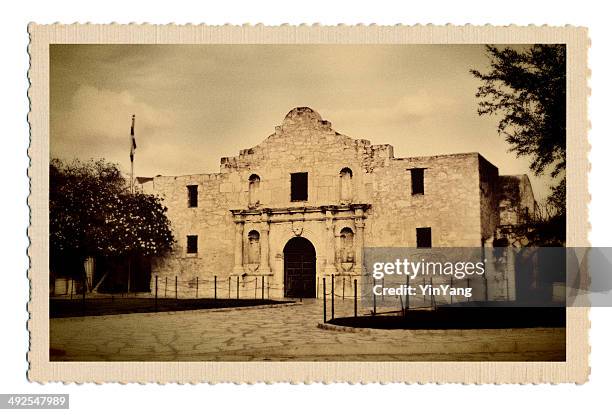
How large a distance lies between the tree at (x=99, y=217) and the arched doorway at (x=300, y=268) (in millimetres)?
1800

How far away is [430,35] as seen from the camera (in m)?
10.1

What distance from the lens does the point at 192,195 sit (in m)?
10.8

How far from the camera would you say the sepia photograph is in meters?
10.1

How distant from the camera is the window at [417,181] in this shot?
34.8 ft

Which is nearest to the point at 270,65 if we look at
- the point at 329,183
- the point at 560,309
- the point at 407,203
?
the point at 329,183

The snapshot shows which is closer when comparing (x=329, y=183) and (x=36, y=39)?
(x=36, y=39)

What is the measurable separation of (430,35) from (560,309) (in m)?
3.70

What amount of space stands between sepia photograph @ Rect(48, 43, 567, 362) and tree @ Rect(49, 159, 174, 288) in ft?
0.09

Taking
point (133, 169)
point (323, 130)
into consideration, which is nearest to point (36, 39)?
point (133, 169)

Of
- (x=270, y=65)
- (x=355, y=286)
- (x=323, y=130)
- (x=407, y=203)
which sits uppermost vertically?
(x=270, y=65)

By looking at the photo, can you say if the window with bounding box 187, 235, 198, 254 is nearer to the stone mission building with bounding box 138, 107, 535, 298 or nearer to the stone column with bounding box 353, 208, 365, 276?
the stone mission building with bounding box 138, 107, 535, 298

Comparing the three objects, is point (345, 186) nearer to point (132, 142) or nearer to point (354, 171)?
point (354, 171)

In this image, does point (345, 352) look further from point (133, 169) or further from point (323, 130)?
point (133, 169)

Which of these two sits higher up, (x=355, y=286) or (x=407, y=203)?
(x=407, y=203)
